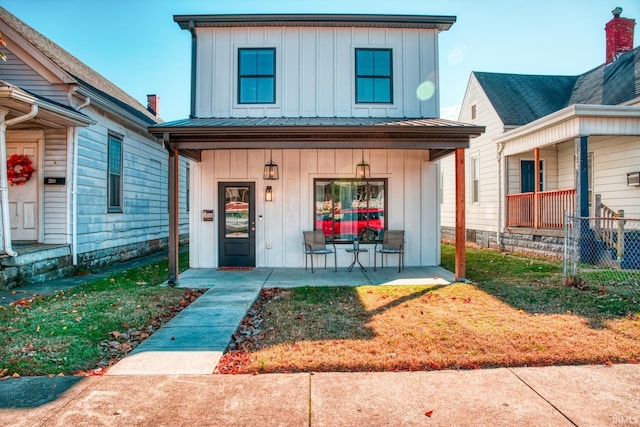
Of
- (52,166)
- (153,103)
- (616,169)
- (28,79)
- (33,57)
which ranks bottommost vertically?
(52,166)

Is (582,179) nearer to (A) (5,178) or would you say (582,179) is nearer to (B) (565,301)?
(B) (565,301)

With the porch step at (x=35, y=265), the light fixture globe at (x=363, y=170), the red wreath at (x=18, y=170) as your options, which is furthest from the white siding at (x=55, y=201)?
the light fixture globe at (x=363, y=170)

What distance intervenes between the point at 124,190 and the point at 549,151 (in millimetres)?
13379

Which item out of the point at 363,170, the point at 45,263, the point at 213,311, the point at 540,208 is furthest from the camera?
the point at 540,208

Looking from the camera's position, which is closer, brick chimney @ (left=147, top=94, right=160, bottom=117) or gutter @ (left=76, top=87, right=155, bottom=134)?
gutter @ (left=76, top=87, right=155, bottom=134)

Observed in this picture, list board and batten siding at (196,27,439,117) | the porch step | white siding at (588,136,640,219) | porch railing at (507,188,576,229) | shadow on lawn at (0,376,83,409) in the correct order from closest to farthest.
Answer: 1. shadow on lawn at (0,376,83,409)
2. the porch step
3. white siding at (588,136,640,219)
4. board and batten siding at (196,27,439,117)
5. porch railing at (507,188,576,229)

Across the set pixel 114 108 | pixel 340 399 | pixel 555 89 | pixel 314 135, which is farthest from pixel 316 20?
pixel 555 89

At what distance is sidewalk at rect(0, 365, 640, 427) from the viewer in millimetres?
2705

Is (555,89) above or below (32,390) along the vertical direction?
above

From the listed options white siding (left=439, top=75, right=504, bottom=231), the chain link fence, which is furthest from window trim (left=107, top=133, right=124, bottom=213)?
white siding (left=439, top=75, right=504, bottom=231)

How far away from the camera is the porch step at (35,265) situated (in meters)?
6.83

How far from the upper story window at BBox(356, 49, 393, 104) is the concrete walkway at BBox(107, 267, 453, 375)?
447 centimetres

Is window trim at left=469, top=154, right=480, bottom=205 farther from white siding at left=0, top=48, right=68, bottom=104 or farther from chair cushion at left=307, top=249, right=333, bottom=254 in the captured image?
white siding at left=0, top=48, right=68, bottom=104

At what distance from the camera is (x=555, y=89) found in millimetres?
14203
